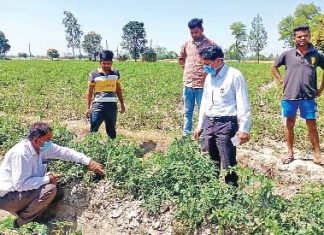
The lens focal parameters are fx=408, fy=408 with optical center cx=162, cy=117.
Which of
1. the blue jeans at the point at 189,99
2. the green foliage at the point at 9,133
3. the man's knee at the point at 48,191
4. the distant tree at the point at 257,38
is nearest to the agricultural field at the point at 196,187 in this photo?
the green foliage at the point at 9,133

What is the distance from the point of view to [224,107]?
172 inches

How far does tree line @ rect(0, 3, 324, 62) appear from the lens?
53.6m

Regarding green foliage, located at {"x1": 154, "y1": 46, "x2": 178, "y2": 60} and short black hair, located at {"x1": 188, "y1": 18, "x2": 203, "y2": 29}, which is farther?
green foliage, located at {"x1": 154, "y1": 46, "x2": 178, "y2": 60}

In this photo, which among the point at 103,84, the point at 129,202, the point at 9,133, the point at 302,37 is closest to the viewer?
the point at 129,202

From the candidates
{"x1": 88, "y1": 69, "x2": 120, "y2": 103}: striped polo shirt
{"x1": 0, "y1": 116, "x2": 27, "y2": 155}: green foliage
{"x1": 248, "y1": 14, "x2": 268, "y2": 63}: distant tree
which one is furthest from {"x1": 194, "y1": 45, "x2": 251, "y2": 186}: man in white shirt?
{"x1": 248, "y1": 14, "x2": 268, "y2": 63}: distant tree

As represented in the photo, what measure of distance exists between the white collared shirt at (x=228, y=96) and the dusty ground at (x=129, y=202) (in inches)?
37.2

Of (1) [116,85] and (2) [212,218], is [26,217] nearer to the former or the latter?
(2) [212,218]

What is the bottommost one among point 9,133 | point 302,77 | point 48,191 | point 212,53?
point 48,191

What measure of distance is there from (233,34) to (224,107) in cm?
7202

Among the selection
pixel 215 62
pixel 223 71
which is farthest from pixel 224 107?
pixel 215 62

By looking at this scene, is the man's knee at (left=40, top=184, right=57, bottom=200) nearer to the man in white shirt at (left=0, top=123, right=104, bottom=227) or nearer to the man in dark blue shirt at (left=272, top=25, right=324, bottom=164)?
the man in white shirt at (left=0, top=123, right=104, bottom=227)

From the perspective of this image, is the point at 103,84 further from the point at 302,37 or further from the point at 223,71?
the point at 302,37

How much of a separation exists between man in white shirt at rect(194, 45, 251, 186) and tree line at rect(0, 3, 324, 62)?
15.5 meters

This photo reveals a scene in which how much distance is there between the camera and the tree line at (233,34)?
53.6m
